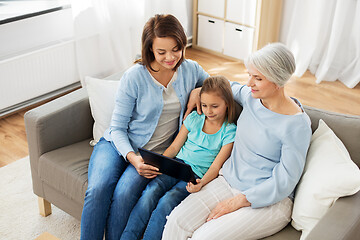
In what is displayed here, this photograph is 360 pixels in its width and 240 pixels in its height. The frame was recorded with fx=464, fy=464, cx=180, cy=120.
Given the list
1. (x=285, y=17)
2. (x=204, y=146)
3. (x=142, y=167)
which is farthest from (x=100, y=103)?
(x=285, y=17)

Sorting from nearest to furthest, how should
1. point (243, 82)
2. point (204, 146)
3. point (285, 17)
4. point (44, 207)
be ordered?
point (204, 146) → point (44, 207) → point (243, 82) → point (285, 17)

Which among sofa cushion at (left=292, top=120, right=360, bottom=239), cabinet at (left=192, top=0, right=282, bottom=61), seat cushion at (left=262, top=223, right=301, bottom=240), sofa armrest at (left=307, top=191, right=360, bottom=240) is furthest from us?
cabinet at (left=192, top=0, right=282, bottom=61)

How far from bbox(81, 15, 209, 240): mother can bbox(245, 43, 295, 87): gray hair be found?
40cm

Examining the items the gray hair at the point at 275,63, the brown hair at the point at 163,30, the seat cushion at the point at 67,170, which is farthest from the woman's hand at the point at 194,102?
the seat cushion at the point at 67,170

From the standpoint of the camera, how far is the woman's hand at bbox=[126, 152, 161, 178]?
6.47 ft

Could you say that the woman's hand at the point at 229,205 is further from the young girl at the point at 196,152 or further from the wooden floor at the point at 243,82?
the wooden floor at the point at 243,82

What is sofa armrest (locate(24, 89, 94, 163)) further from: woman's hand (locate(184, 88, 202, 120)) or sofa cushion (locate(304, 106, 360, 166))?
sofa cushion (locate(304, 106, 360, 166))

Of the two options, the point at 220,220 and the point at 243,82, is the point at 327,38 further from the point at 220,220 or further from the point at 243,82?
the point at 220,220

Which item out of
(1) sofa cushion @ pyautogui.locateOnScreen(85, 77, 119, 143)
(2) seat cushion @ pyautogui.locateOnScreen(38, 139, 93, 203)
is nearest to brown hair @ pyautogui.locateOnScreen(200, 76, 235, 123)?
(1) sofa cushion @ pyautogui.locateOnScreen(85, 77, 119, 143)

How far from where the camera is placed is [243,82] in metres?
3.91

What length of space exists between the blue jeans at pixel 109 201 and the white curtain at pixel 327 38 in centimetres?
245

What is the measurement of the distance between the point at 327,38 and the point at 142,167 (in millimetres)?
2644

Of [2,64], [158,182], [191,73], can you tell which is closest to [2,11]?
[2,64]

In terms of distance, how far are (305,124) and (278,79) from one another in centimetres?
20
